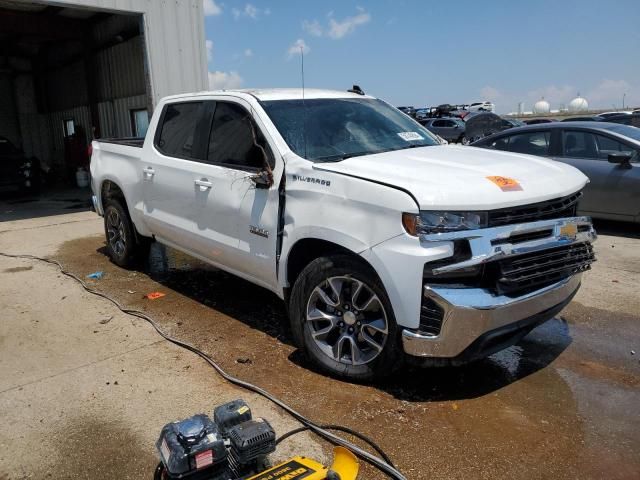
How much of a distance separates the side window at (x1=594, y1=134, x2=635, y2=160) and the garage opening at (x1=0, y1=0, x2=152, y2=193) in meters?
8.06

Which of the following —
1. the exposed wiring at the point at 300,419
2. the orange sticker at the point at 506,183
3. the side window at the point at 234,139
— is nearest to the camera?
the exposed wiring at the point at 300,419

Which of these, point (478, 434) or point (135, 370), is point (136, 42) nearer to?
point (135, 370)

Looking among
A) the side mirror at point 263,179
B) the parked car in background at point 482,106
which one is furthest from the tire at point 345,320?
the parked car in background at point 482,106

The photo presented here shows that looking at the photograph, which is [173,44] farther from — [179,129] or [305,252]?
[305,252]

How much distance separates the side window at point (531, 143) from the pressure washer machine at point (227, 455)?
6.52 meters

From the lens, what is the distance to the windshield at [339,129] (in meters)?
3.77

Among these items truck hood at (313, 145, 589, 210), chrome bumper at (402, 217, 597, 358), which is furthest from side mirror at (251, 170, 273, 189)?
chrome bumper at (402, 217, 597, 358)

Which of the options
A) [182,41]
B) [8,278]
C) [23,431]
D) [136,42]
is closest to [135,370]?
[23,431]

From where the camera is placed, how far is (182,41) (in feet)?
35.5

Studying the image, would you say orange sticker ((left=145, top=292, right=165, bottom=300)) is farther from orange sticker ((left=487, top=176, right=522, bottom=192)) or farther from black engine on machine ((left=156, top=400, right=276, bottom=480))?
orange sticker ((left=487, top=176, right=522, bottom=192))

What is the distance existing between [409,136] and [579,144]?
4.42 meters

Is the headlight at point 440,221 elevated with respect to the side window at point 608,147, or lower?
lower

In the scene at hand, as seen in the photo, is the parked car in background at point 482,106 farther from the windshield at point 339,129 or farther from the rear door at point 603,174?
the windshield at point 339,129

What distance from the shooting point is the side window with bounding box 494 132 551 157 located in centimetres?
779
